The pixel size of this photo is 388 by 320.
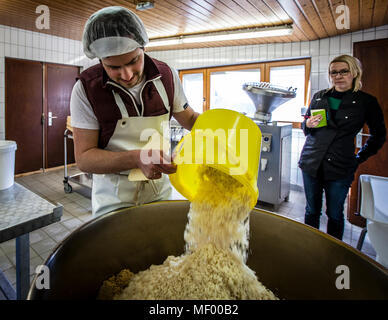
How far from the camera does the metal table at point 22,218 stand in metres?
1.07

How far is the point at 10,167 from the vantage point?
4.90 feet

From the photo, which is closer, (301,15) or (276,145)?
(301,15)

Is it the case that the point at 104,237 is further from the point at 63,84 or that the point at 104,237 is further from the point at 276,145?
the point at 63,84

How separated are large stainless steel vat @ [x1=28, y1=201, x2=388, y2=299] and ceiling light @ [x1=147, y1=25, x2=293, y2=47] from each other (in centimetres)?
325

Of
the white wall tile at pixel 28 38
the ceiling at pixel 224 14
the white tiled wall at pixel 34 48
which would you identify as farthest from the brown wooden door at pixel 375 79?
the white wall tile at pixel 28 38

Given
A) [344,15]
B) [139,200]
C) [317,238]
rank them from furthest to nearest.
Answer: [344,15] < [139,200] < [317,238]

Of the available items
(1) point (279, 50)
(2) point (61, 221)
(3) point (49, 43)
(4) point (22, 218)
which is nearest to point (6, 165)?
(4) point (22, 218)

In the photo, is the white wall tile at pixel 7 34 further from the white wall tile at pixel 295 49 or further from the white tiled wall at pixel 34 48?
the white wall tile at pixel 295 49

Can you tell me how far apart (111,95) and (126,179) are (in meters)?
0.35

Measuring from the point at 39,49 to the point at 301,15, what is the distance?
14.1ft

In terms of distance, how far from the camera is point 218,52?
15.5 feet

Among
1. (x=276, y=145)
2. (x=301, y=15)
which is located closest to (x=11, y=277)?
(x=276, y=145)

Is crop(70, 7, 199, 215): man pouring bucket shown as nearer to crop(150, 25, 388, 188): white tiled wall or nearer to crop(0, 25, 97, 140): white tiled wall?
crop(150, 25, 388, 188): white tiled wall
